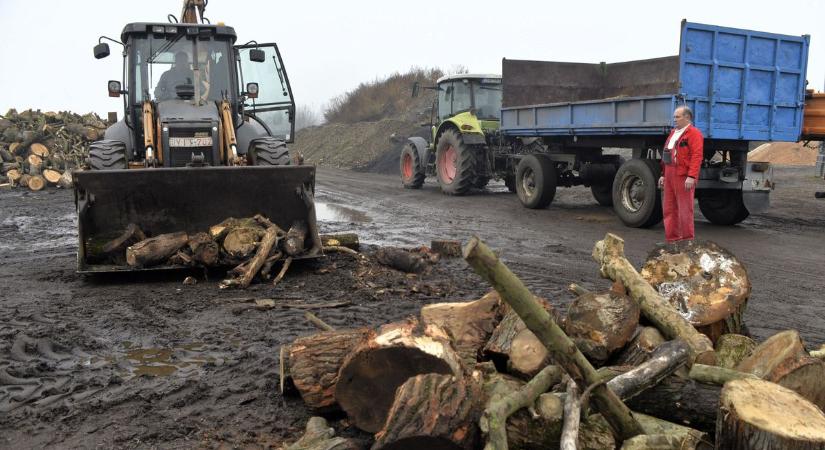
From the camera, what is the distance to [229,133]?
296 inches

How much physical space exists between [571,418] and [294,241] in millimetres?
4563

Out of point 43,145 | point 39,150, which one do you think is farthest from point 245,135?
point 43,145

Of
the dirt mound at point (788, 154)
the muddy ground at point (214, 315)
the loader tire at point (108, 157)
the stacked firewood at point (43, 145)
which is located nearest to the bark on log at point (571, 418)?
the muddy ground at point (214, 315)

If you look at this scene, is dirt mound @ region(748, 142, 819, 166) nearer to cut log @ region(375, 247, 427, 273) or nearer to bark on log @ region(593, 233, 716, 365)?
cut log @ region(375, 247, 427, 273)

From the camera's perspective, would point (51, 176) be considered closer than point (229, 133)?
No

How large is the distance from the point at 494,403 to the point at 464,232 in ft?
23.5

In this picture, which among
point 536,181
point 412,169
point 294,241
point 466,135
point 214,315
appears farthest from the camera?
point 412,169

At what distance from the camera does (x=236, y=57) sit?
823 centimetres

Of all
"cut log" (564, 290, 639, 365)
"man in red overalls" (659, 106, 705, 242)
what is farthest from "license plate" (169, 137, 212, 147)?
"cut log" (564, 290, 639, 365)

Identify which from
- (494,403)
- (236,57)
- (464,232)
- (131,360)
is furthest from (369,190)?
(494,403)

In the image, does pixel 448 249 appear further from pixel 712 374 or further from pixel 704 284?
pixel 712 374

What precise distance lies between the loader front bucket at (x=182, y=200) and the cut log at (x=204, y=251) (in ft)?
1.19

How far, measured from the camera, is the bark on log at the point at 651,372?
2.79m

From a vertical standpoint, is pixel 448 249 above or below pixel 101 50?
below
